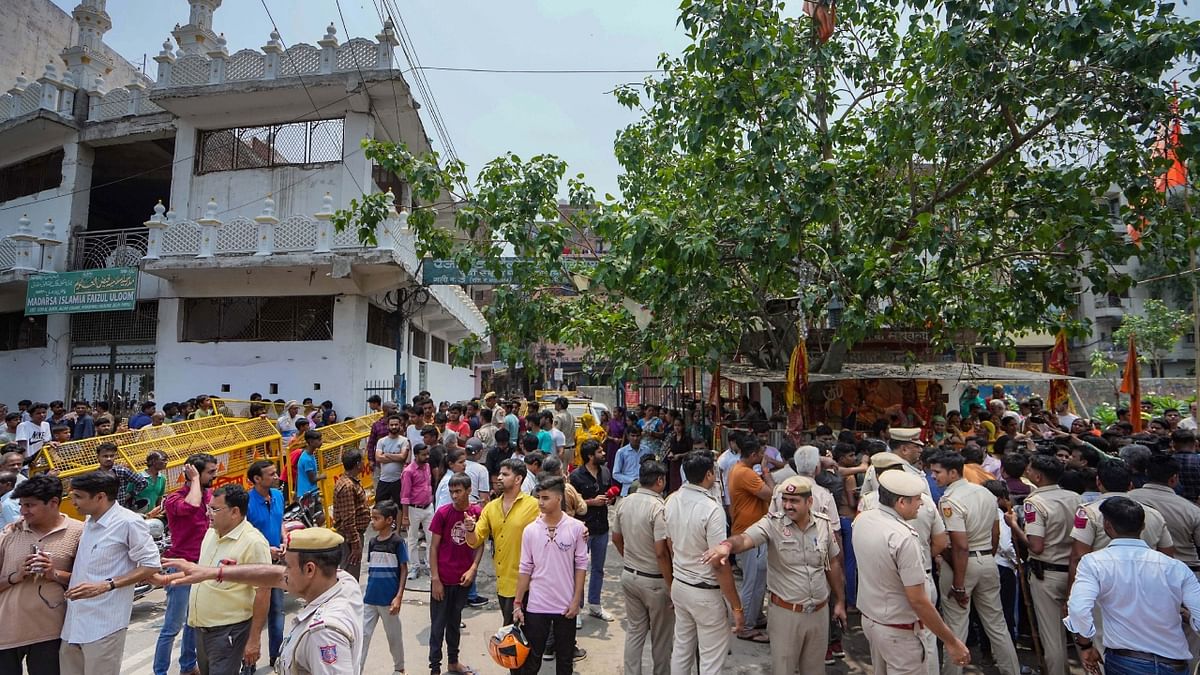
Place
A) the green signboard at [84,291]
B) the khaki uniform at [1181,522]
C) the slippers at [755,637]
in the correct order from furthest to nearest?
the green signboard at [84,291] → the slippers at [755,637] → the khaki uniform at [1181,522]

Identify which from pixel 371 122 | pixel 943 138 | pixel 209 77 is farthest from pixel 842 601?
pixel 209 77

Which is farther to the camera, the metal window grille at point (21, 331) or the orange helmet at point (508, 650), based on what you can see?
the metal window grille at point (21, 331)

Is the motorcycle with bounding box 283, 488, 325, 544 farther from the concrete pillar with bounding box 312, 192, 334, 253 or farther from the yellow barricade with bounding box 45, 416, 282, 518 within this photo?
the concrete pillar with bounding box 312, 192, 334, 253

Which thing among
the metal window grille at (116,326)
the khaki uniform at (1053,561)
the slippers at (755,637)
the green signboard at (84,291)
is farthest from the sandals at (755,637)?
the metal window grille at (116,326)

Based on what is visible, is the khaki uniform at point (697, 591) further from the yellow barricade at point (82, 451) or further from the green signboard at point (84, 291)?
the green signboard at point (84, 291)

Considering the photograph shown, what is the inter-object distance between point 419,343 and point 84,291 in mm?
8389

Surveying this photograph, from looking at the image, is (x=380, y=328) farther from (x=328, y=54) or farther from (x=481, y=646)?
(x=481, y=646)

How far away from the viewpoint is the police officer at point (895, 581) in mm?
3506

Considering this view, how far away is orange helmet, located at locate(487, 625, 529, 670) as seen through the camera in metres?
3.85

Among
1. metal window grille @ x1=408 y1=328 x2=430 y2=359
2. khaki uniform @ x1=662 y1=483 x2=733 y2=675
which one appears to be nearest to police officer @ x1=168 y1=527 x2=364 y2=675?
khaki uniform @ x1=662 y1=483 x2=733 y2=675

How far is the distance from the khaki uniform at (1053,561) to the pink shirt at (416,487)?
5.70 m

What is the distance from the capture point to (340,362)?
14570 mm

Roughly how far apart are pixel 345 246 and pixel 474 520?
420 inches

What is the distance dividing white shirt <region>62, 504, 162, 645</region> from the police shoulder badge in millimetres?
1958
